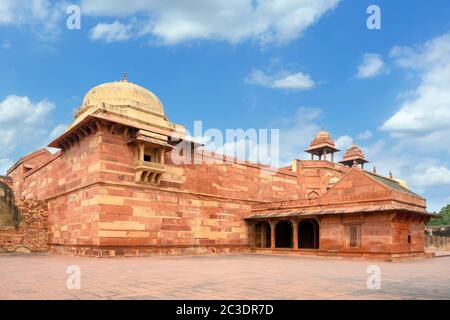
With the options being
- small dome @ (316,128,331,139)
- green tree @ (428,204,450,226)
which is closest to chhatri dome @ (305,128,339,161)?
small dome @ (316,128,331,139)

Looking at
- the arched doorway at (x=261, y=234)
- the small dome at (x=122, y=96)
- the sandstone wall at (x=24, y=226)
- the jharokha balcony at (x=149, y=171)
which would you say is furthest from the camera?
the arched doorway at (x=261, y=234)

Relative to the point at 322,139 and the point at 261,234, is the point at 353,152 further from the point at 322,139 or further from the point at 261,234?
the point at 261,234

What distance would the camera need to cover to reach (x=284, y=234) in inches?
1146

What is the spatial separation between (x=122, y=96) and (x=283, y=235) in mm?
15865

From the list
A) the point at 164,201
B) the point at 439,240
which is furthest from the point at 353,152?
the point at 164,201

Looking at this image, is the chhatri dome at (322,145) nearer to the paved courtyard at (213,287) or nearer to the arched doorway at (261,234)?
the arched doorway at (261,234)

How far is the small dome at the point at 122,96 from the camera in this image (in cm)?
2134

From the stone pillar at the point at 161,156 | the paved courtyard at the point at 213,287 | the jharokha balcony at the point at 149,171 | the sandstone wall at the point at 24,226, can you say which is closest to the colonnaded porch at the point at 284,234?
the jharokha balcony at the point at 149,171

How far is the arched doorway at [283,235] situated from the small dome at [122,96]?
1276cm

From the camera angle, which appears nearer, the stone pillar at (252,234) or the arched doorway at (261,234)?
the stone pillar at (252,234)

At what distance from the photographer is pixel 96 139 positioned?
18.9 metres

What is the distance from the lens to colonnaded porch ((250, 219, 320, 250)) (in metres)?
26.3

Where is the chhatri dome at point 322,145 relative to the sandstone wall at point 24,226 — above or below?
above

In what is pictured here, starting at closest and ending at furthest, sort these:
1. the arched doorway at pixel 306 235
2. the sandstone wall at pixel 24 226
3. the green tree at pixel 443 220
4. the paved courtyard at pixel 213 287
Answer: the paved courtyard at pixel 213 287
the sandstone wall at pixel 24 226
the arched doorway at pixel 306 235
the green tree at pixel 443 220
